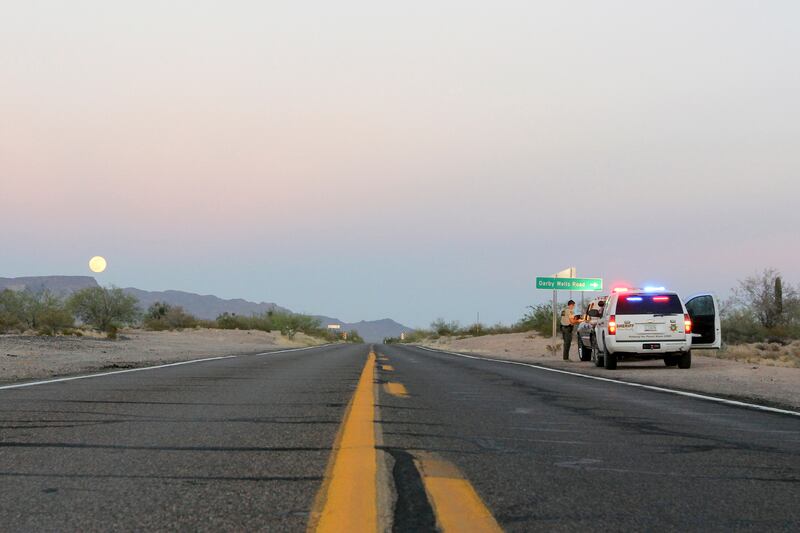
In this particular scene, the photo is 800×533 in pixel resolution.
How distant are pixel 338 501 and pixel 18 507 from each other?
1479 millimetres

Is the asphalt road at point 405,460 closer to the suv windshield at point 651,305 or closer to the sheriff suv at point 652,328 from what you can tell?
the sheriff suv at point 652,328

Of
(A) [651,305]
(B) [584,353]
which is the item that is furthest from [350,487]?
(B) [584,353]

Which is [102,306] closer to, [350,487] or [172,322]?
[172,322]

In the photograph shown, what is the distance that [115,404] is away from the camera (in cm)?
771

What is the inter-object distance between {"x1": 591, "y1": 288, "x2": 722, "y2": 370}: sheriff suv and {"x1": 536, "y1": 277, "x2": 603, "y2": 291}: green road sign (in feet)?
53.8

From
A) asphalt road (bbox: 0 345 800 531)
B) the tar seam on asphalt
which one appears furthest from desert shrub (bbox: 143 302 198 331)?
the tar seam on asphalt

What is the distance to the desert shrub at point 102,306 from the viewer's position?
70375 millimetres

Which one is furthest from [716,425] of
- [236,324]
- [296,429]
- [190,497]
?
[236,324]

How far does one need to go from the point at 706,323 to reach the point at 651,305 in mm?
1721

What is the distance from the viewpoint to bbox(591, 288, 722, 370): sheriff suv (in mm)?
18375

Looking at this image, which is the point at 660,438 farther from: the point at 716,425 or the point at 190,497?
the point at 190,497

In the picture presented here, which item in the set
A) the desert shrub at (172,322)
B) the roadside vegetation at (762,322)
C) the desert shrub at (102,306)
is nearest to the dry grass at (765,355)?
the roadside vegetation at (762,322)

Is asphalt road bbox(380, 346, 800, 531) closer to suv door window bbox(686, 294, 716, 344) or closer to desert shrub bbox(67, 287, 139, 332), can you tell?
suv door window bbox(686, 294, 716, 344)

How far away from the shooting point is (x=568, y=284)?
3553 cm
